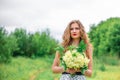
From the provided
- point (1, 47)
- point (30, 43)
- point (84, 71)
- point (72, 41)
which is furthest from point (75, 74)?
point (30, 43)

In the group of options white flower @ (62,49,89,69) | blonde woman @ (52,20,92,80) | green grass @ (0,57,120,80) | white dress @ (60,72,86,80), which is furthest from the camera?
green grass @ (0,57,120,80)

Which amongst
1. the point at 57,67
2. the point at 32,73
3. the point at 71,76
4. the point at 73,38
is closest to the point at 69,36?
the point at 73,38

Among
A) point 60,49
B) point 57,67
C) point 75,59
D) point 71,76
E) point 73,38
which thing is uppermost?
point 73,38

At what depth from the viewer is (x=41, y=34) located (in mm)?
65812

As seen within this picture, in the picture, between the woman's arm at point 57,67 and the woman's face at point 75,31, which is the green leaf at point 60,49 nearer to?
the woman's arm at point 57,67

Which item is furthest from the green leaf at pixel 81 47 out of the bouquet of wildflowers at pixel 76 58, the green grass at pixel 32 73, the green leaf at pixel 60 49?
the green grass at pixel 32 73

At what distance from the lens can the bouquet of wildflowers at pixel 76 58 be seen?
21.3 ft

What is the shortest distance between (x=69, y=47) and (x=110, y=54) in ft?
179

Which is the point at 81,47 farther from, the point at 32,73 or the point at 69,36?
the point at 32,73

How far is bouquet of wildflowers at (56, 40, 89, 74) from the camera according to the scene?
6.50 meters

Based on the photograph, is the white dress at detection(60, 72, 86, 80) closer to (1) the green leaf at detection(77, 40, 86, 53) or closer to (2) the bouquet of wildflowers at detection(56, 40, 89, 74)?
(2) the bouquet of wildflowers at detection(56, 40, 89, 74)

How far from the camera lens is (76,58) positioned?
6555 millimetres

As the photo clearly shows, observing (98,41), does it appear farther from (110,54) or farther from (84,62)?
(84,62)

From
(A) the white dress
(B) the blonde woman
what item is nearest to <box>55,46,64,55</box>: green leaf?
(B) the blonde woman
